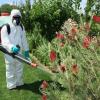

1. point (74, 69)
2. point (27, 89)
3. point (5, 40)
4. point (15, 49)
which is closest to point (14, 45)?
point (5, 40)

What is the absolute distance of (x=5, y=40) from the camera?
9.30 meters

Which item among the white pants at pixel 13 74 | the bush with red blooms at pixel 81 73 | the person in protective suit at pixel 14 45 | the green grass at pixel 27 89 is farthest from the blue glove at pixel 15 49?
the bush with red blooms at pixel 81 73

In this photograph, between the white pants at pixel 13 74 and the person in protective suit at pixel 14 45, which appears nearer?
the person in protective suit at pixel 14 45

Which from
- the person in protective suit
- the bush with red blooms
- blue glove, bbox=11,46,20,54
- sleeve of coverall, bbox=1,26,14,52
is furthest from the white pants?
the bush with red blooms

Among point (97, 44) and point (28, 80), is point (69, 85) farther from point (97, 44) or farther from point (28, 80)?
point (28, 80)

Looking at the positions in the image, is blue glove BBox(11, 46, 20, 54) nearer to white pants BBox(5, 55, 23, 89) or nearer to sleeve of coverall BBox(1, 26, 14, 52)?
sleeve of coverall BBox(1, 26, 14, 52)

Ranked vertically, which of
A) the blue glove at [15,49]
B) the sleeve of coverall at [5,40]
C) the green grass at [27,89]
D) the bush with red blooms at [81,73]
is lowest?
the green grass at [27,89]

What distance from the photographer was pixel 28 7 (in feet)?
56.2

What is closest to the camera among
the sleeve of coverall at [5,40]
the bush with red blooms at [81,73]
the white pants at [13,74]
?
the bush with red blooms at [81,73]

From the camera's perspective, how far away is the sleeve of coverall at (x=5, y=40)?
916cm

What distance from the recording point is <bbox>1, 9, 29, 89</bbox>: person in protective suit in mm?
9305

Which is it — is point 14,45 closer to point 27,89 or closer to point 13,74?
point 13,74

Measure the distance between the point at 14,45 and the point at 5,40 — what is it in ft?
0.74

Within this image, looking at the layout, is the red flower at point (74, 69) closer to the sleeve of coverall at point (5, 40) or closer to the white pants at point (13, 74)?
the sleeve of coverall at point (5, 40)
